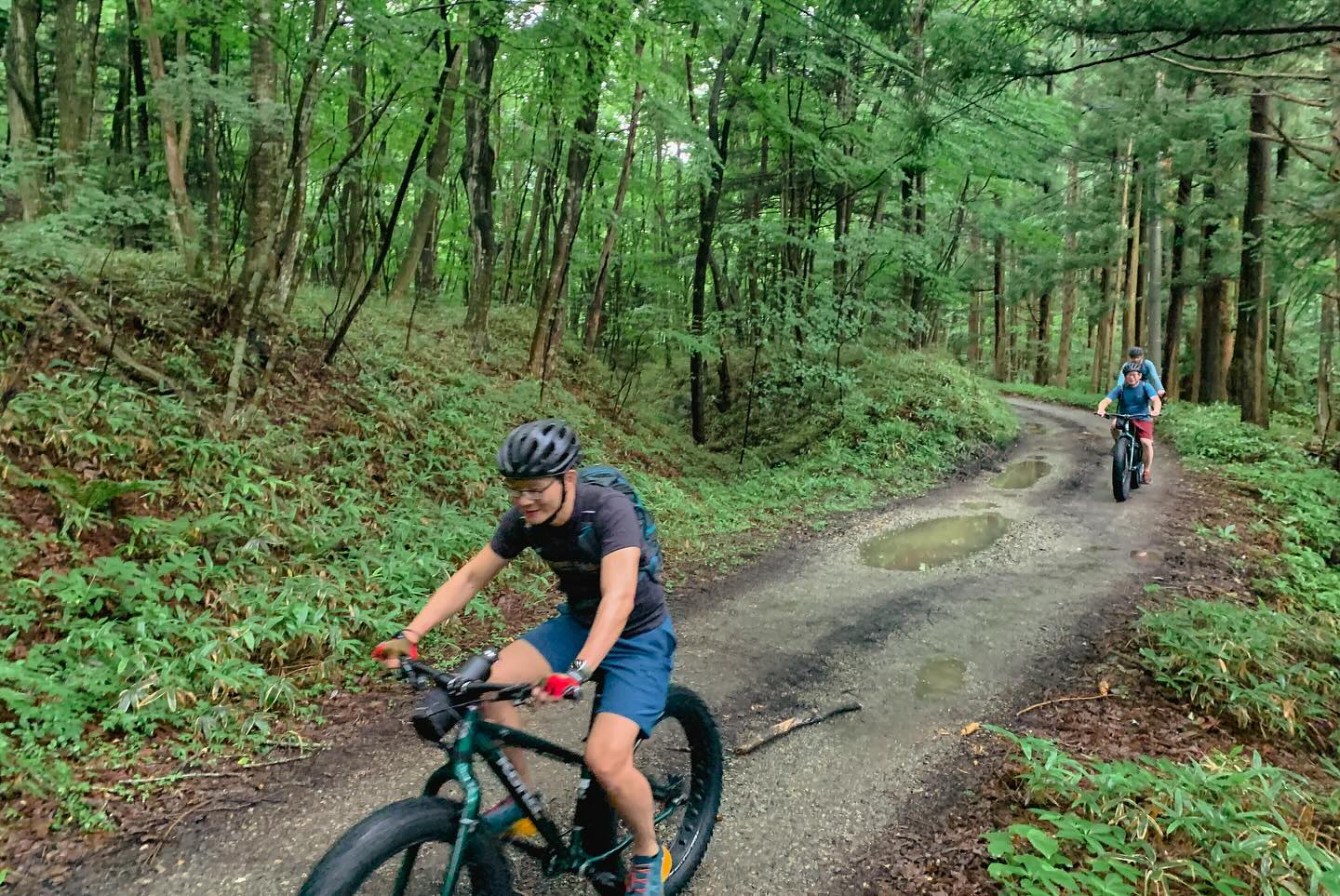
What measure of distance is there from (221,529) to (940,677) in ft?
18.9

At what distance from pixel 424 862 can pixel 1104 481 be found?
500 inches

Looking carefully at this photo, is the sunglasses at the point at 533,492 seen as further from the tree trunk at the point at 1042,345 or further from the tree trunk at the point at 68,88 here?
the tree trunk at the point at 1042,345

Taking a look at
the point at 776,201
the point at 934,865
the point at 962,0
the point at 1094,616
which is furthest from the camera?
the point at 776,201

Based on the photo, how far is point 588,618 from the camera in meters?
2.91

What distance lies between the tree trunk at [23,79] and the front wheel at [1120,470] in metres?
15.0

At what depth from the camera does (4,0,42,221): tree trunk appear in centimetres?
952

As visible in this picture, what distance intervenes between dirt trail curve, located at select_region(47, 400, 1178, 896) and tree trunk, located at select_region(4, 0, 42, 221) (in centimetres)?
958

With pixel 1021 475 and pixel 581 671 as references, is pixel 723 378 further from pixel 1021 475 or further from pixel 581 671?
pixel 581 671

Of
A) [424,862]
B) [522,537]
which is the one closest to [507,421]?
[522,537]

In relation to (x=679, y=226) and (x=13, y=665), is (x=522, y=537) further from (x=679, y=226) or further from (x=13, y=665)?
(x=679, y=226)

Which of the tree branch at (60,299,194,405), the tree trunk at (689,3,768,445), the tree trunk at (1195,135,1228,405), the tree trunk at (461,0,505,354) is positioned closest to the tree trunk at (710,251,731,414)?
the tree trunk at (689,3,768,445)

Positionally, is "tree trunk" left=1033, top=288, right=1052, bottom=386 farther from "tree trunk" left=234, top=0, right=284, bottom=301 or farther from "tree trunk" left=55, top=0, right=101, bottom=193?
"tree trunk" left=55, top=0, right=101, bottom=193

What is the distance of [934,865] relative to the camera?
11.1 ft

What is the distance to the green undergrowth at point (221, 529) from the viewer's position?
427 cm
